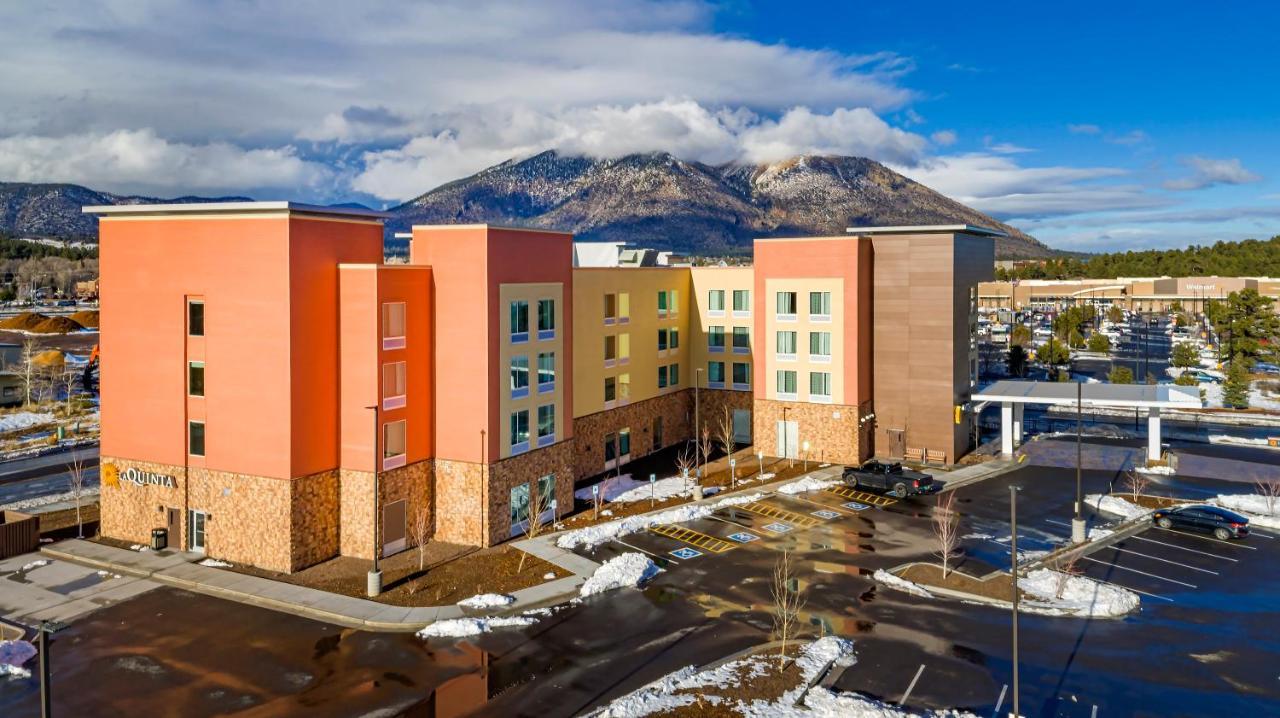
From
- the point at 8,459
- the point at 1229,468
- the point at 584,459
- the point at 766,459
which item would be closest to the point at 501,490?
the point at 584,459

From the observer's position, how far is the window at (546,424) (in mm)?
38094

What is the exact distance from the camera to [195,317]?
1326 inches

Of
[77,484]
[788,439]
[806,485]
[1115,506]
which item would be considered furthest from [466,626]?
[1115,506]

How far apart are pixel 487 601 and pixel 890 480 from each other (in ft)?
80.3

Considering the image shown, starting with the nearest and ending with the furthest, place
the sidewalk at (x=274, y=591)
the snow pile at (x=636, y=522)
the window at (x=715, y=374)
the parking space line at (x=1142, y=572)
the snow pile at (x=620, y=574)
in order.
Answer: the sidewalk at (x=274, y=591)
the snow pile at (x=620, y=574)
the parking space line at (x=1142, y=572)
the snow pile at (x=636, y=522)
the window at (x=715, y=374)

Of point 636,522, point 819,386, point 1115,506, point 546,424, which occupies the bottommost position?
point 636,522

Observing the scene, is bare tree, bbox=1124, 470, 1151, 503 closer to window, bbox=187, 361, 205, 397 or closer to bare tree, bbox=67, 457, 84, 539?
window, bbox=187, 361, 205, 397

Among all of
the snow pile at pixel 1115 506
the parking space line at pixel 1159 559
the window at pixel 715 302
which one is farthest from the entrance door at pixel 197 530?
the snow pile at pixel 1115 506

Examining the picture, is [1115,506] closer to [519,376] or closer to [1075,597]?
[1075,597]

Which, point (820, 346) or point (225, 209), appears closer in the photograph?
point (225, 209)

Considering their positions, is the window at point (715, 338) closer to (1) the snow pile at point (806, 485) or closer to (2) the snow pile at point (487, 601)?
(1) the snow pile at point (806, 485)

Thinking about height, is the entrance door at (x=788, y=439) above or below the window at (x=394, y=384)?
below

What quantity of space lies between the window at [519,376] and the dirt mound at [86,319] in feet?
465

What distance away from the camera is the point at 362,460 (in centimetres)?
3331
